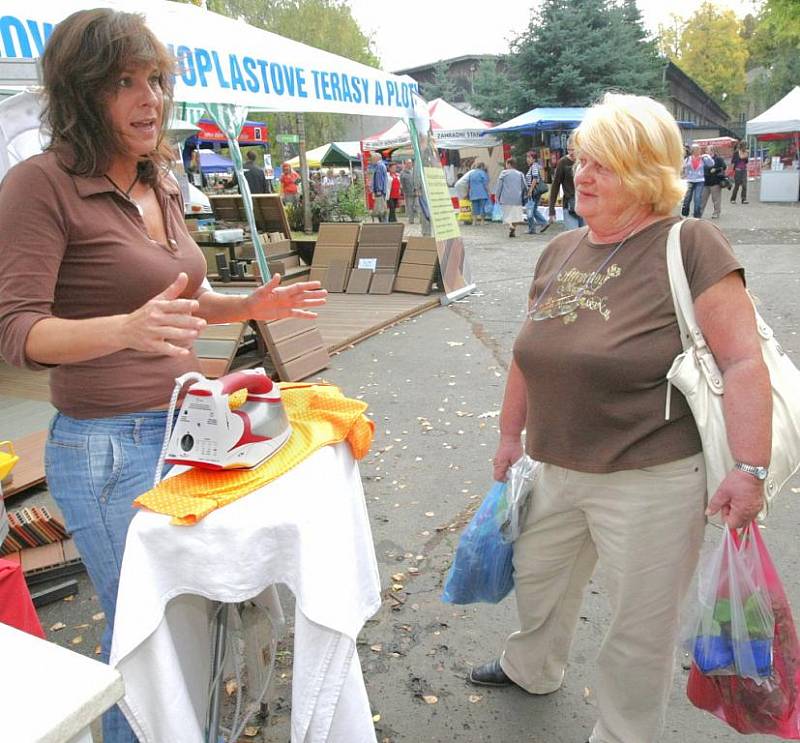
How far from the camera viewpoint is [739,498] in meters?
1.72

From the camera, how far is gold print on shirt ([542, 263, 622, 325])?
73.5 inches

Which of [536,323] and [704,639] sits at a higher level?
[536,323]

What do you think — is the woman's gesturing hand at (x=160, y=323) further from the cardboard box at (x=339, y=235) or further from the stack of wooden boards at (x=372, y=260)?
the cardboard box at (x=339, y=235)

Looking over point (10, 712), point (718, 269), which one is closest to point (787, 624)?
point (718, 269)

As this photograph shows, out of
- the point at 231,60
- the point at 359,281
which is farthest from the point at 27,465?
the point at 359,281

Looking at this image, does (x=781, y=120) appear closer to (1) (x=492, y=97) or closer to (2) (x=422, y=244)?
(1) (x=492, y=97)

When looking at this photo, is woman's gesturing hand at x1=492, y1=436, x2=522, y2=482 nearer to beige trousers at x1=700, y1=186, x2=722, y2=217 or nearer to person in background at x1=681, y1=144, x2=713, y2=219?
person in background at x1=681, y1=144, x2=713, y2=219

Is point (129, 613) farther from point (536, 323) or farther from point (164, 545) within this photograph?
point (536, 323)

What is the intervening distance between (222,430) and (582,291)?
1.01 m

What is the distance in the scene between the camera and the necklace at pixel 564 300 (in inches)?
75.0

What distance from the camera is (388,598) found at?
10.1 feet

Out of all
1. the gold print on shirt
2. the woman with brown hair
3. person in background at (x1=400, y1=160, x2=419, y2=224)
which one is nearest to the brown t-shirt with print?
the gold print on shirt

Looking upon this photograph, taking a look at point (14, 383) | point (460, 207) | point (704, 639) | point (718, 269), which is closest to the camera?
point (718, 269)

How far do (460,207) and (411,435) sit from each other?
15972 millimetres
